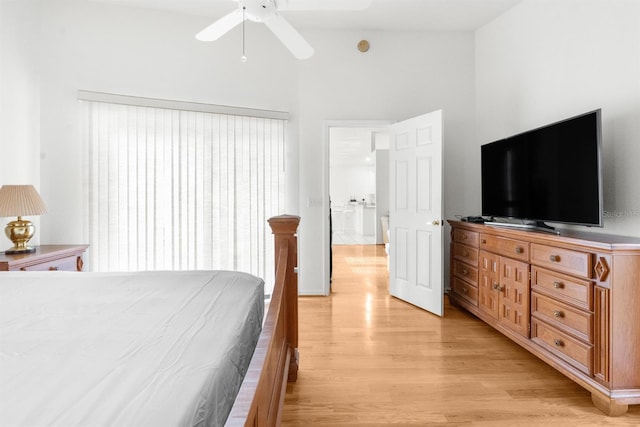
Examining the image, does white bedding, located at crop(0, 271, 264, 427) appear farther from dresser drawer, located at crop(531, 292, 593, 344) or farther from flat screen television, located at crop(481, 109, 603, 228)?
flat screen television, located at crop(481, 109, 603, 228)

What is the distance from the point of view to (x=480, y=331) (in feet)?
9.09

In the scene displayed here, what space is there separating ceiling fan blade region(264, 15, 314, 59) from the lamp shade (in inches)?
84.3

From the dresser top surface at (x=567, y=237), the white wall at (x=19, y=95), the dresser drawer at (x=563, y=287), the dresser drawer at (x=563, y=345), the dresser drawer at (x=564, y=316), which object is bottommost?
the dresser drawer at (x=563, y=345)

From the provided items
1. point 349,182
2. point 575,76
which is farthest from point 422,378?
point 349,182

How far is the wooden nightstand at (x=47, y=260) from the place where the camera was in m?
2.20

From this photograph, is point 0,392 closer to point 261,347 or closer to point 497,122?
point 261,347

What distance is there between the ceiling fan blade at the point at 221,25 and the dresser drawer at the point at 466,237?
2476 mm

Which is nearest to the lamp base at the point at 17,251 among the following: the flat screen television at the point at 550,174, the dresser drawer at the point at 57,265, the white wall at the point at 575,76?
the dresser drawer at the point at 57,265

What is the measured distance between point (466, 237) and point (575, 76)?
1506 millimetres

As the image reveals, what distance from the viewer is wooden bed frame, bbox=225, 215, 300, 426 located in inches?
25.6

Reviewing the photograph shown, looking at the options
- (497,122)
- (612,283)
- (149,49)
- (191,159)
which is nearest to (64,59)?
(149,49)

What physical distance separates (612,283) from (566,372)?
2.02 ft

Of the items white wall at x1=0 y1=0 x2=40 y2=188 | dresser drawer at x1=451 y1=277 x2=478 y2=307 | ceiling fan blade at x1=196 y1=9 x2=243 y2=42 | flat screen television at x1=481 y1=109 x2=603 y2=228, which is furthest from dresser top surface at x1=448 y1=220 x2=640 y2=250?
white wall at x1=0 y1=0 x2=40 y2=188

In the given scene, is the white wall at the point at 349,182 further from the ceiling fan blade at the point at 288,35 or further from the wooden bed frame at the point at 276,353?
the wooden bed frame at the point at 276,353
